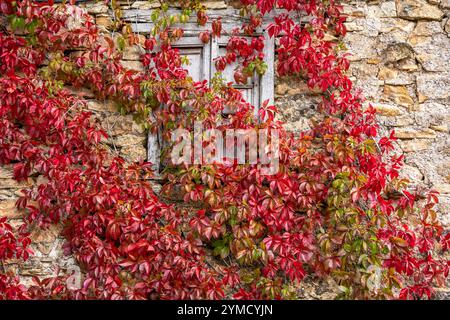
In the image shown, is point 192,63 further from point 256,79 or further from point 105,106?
point 105,106

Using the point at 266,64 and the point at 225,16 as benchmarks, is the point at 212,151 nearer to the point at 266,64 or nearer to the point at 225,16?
the point at 266,64

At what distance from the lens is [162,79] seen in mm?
4262

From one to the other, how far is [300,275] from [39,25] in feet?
9.20

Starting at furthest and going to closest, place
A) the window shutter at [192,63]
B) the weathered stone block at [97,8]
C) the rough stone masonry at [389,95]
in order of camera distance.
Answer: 1. the weathered stone block at [97,8]
2. the window shutter at [192,63]
3. the rough stone masonry at [389,95]

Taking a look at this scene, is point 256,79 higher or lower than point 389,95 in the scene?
higher

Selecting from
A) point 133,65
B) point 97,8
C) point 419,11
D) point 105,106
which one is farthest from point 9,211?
point 419,11

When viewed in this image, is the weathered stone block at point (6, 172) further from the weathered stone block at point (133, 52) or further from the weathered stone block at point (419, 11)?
the weathered stone block at point (419, 11)

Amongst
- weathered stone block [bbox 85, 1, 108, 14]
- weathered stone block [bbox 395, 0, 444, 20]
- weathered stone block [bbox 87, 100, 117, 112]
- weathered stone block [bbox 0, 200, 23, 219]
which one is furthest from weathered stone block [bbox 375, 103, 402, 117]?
weathered stone block [bbox 0, 200, 23, 219]

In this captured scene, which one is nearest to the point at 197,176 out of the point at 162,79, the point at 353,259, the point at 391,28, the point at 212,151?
the point at 212,151

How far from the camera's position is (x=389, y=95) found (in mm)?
4309

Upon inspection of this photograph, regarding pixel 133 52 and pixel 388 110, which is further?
pixel 133 52

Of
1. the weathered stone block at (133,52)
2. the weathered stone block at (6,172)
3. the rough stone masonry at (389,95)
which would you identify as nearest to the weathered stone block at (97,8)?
the rough stone masonry at (389,95)

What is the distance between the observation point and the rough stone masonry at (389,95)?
421cm

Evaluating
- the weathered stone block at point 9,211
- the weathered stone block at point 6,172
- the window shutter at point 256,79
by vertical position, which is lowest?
the weathered stone block at point 9,211
